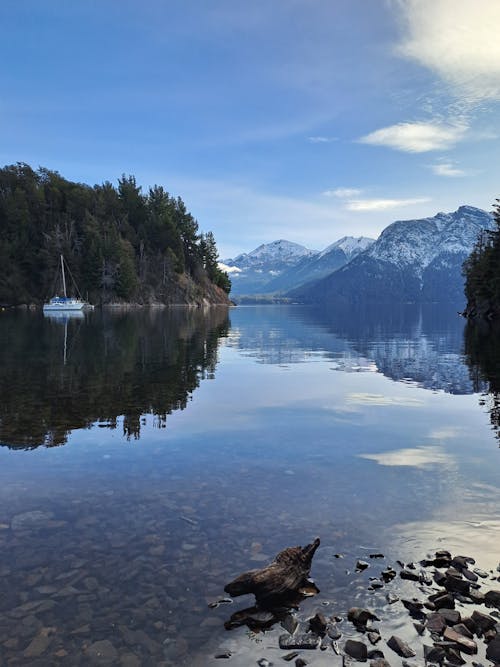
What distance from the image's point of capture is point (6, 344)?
61.4 meters

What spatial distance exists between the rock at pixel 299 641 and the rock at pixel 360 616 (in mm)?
859

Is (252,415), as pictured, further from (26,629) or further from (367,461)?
(26,629)

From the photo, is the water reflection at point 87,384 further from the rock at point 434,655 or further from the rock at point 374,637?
the rock at point 434,655

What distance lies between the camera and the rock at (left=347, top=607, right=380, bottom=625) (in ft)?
29.7

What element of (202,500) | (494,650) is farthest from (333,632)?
(202,500)

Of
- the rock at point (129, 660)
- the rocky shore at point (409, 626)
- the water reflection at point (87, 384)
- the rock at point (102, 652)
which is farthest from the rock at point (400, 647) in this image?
→ the water reflection at point (87, 384)

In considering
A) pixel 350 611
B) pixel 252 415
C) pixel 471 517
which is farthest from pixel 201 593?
pixel 252 415

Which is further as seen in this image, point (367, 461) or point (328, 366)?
point (328, 366)

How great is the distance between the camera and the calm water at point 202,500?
9.06 metres

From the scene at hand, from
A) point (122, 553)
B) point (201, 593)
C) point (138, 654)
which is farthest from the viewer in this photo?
point (122, 553)

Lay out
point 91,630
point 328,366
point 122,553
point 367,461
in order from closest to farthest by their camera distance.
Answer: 1. point 91,630
2. point 122,553
3. point 367,461
4. point 328,366

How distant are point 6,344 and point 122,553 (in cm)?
5736

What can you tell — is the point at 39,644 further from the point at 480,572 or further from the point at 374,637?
the point at 480,572

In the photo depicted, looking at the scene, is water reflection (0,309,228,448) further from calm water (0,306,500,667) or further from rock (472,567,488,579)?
rock (472,567,488,579)
